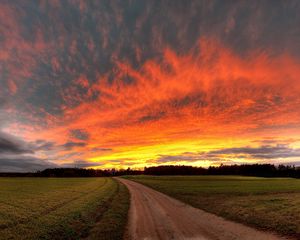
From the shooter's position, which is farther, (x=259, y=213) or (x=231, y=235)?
(x=259, y=213)

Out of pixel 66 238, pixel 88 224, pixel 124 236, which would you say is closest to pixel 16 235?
pixel 66 238

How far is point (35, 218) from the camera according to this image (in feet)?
62.8

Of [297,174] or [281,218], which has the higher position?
[297,174]

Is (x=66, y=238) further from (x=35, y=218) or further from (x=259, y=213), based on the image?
(x=259, y=213)

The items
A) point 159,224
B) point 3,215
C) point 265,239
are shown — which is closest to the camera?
point 265,239

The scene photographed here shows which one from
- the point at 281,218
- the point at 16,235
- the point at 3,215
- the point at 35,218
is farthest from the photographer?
the point at 3,215

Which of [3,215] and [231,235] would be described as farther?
[3,215]

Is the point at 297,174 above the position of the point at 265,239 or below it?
above

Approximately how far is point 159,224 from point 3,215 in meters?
14.7

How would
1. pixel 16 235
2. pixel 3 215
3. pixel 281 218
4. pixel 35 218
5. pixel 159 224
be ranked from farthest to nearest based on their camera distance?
1. pixel 3 215
2. pixel 35 218
3. pixel 281 218
4. pixel 159 224
5. pixel 16 235

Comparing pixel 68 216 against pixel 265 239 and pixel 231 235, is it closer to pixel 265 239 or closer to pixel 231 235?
pixel 231 235

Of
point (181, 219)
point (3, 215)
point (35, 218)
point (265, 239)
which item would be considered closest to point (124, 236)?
point (181, 219)

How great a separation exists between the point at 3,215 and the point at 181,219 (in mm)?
16004

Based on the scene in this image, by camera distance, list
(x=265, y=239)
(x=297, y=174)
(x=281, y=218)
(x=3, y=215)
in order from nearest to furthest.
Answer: (x=265, y=239)
(x=281, y=218)
(x=3, y=215)
(x=297, y=174)
